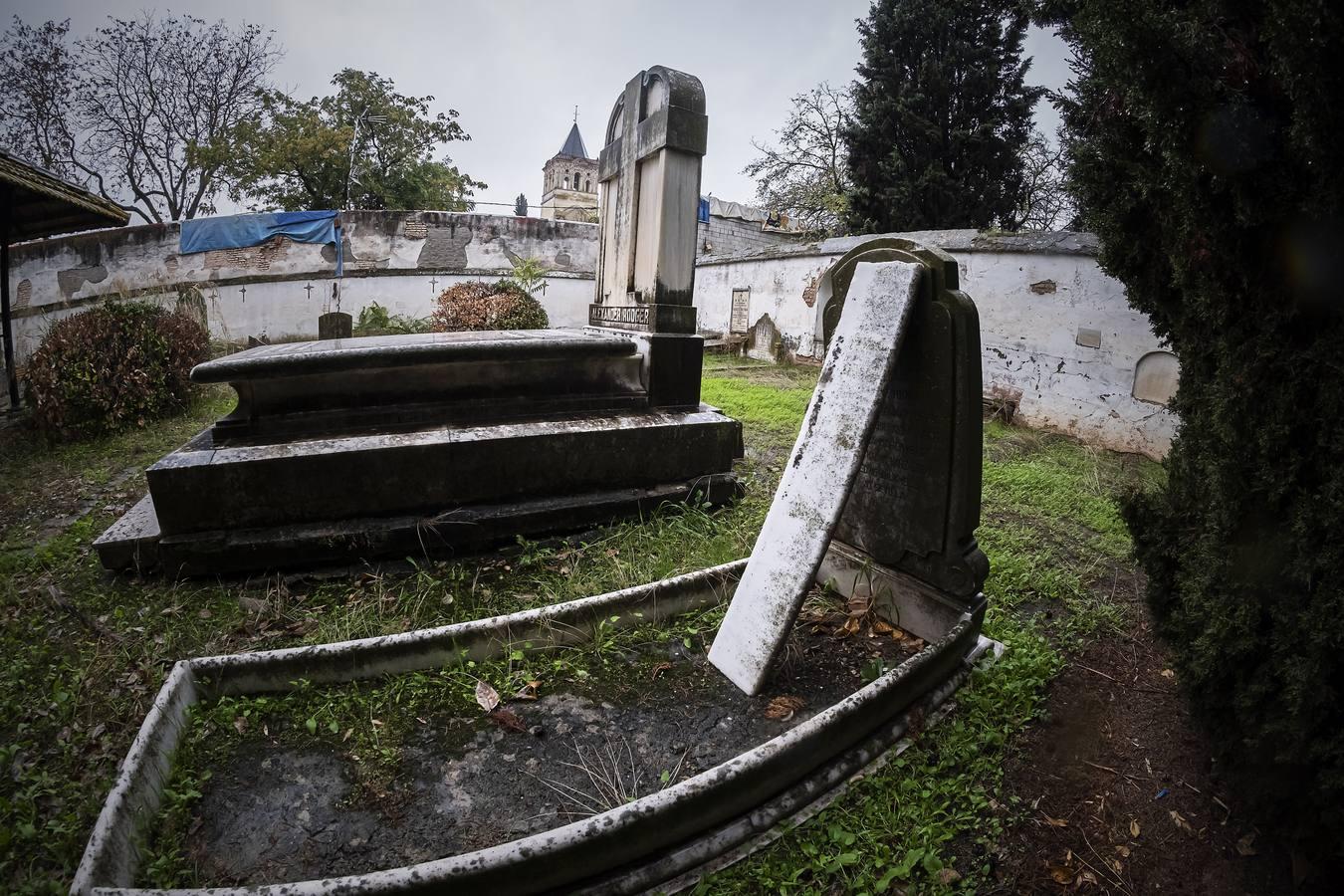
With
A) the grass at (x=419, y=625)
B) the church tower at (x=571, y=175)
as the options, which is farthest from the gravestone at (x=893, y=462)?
the church tower at (x=571, y=175)

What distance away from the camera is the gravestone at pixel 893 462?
2.26 meters

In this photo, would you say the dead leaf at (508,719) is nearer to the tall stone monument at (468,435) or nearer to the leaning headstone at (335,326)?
the tall stone monument at (468,435)

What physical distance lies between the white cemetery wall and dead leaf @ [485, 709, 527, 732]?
40.6 ft

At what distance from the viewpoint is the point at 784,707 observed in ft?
7.10

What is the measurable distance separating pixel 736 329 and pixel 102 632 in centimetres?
1038

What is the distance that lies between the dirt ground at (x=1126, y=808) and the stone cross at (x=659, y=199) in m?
3.17

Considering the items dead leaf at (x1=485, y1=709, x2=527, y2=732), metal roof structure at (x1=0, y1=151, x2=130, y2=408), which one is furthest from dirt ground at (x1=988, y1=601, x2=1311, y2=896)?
metal roof structure at (x1=0, y1=151, x2=130, y2=408)

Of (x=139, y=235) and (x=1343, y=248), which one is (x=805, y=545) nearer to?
(x=1343, y=248)

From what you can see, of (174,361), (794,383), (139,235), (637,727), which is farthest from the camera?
(139,235)

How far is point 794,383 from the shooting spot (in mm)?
8867

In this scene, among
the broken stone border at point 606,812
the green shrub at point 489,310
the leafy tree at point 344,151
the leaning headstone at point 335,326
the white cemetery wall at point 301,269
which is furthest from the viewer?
the leafy tree at point 344,151

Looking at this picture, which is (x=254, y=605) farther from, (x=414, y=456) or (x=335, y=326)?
(x=335, y=326)

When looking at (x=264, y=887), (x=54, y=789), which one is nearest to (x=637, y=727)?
(x=264, y=887)

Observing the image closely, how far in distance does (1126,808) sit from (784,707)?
105 cm
